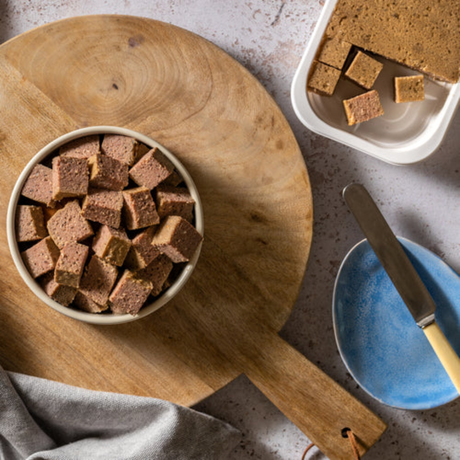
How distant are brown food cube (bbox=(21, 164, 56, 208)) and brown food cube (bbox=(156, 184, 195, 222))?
0.85 ft

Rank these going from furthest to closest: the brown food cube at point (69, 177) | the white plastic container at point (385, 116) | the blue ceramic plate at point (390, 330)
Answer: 1. the blue ceramic plate at point (390, 330)
2. the white plastic container at point (385, 116)
3. the brown food cube at point (69, 177)

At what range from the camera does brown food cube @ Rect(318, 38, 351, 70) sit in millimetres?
1327

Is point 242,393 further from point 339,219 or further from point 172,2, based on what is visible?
point 172,2

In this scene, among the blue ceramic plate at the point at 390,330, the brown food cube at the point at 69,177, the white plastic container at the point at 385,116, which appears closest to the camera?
the brown food cube at the point at 69,177

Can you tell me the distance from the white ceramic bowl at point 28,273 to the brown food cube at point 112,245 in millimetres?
132

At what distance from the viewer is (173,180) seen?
1.21 metres

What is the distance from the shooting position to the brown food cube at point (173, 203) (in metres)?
1.17

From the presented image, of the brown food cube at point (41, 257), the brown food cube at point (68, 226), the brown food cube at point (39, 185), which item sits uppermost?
the brown food cube at point (39, 185)

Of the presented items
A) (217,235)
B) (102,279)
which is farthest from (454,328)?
(102,279)

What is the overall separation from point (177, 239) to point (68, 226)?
27cm

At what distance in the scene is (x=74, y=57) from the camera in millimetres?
1311

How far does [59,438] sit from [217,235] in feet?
2.46

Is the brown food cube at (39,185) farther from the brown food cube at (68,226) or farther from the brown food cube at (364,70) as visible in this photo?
the brown food cube at (364,70)

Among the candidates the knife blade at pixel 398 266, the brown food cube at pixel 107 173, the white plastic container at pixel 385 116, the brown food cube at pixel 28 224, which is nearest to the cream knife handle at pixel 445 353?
the knife blade at pixel 398 266
